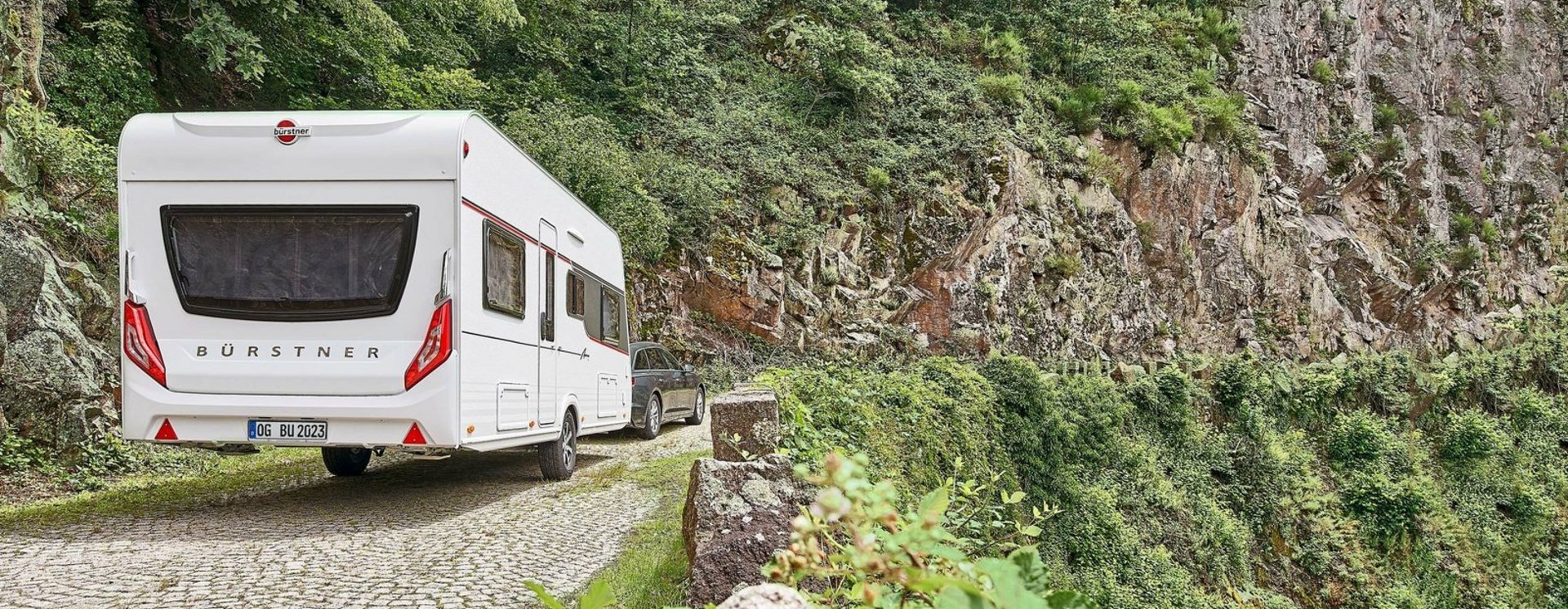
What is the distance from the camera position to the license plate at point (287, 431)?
6457 mm

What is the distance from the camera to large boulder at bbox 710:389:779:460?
207 inches

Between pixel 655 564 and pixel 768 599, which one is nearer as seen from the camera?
pixel 768 599

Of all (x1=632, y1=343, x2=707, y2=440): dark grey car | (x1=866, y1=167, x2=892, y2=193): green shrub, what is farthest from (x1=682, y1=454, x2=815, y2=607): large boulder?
(x1=866, y1=167, x2=892, y2=193): green shrub

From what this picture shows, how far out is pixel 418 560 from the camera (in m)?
5.55

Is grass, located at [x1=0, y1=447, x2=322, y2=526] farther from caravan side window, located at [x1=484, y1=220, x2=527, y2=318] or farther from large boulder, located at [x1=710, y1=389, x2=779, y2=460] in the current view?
large boulder, located at [x1=710, y1=389, x2=779, y2=460]

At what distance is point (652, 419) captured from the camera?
12844mm

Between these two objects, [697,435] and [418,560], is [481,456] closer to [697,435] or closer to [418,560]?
[697,435]

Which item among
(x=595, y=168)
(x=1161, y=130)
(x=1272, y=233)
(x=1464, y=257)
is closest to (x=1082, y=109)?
(x=1161, y=130)

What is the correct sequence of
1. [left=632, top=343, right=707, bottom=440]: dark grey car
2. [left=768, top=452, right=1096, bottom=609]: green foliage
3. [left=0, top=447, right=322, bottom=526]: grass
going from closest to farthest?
[left=768, top=452, right=1096, bottom=609]: green foliage
[left=0, top=447, right=322, bottom=526]: grass
[left=632, top=343, right=707, bottom=440]: dark grey car

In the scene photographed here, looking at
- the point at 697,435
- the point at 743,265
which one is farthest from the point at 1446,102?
the point at 697,435

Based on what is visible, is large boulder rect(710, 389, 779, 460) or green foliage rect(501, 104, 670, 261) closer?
large boulder rect(710, 389, 779, 460)

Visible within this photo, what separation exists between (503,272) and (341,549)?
7.84 feet

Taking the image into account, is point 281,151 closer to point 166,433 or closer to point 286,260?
point 286,260

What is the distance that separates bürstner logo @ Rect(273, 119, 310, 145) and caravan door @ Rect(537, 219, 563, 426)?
2187mm
